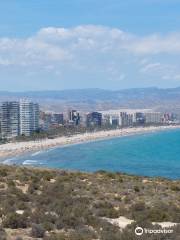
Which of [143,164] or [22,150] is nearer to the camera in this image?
[143,164]

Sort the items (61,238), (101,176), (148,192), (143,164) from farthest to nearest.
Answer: (143,164) < (101,176) < (148,192) < (61,238)

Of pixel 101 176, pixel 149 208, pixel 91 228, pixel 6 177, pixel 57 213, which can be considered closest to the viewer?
pixel 91 228

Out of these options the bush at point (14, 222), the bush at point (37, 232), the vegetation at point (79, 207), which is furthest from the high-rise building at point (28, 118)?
the bush at point (37, 232)

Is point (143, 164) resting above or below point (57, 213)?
below

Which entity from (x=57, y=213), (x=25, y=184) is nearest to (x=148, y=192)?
(x=25, y=184)

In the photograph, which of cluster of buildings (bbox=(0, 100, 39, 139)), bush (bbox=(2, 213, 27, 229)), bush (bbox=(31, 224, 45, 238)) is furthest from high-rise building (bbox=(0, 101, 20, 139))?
bush (bbox=(31, 224, 45, 238))

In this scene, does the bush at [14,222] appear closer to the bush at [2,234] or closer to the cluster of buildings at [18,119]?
the bush at [2,234]

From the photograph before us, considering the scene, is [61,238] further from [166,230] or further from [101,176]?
[101,176]
